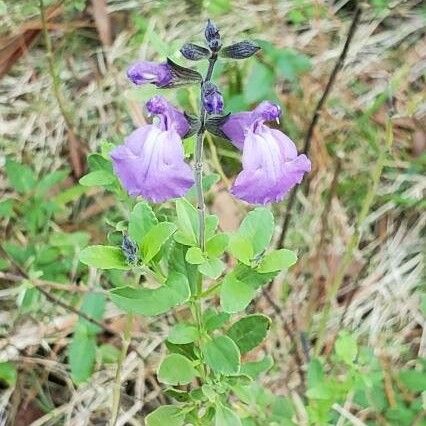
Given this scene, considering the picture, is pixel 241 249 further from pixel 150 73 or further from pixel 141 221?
pixel 150 73

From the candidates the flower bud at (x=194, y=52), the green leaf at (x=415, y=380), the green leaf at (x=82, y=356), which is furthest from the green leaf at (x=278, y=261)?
the green leaf at (x=82, y=356)

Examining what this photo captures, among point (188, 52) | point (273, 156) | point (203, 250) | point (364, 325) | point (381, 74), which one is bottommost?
point (364, 325)

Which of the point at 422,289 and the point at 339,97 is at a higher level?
the point at 339,97

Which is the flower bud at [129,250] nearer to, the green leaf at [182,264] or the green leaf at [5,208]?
the green leaf at [182,264]

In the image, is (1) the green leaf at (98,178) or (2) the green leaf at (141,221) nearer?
(2) the green leaf at (141,221)

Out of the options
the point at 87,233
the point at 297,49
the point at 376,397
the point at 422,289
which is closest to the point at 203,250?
the point at 376,397

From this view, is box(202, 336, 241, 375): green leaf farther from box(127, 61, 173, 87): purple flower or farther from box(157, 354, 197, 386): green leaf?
box(127, 61, 173, 87): purple flower

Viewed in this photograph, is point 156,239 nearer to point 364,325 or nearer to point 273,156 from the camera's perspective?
point 273,156
